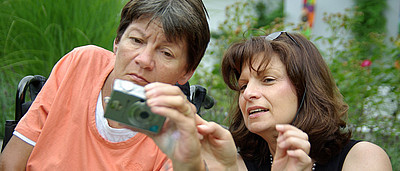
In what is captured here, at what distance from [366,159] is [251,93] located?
0.58 metres

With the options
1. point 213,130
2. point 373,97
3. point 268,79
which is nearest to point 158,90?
point 213,130

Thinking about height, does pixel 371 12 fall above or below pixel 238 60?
below

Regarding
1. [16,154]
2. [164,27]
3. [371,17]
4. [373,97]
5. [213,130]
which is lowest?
[371,17]

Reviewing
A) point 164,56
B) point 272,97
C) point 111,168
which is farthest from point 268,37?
point 111,168

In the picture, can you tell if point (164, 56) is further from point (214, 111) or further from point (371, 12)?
point (371, 12)

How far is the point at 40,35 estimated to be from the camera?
3.19 meters

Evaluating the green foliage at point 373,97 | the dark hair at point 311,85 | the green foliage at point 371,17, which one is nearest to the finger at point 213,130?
the dark hair at point 311,85

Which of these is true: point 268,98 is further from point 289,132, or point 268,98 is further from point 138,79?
point 138,79

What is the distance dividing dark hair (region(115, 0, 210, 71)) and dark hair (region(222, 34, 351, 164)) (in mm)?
270

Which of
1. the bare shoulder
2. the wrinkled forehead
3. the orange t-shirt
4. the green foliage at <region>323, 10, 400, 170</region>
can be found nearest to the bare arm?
the orange t-shirt

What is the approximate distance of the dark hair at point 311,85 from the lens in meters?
1.99

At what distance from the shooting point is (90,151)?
1.82m

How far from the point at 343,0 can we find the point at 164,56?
7762mm

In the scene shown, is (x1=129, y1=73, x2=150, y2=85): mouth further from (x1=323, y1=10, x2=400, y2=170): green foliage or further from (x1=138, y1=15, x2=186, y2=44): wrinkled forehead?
(x1=323, y1=10, x2=400, y2=170): green foliage
